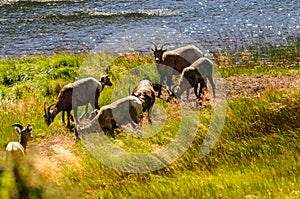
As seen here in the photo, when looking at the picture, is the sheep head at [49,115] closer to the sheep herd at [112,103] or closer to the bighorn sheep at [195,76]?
the sheep herd at [112,103]

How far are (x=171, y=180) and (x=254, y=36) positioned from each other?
15931 mm

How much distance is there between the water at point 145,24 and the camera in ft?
78.5

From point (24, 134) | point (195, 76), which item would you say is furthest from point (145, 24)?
point (24, 134)

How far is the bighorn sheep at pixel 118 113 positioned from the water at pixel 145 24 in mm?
10475

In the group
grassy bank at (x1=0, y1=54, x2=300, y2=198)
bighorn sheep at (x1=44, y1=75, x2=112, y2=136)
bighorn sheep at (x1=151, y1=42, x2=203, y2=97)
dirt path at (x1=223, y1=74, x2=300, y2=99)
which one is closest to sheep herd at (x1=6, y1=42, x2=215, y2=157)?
bighorn sheep at (x1=44, y1=75, x2=112, y2=136)

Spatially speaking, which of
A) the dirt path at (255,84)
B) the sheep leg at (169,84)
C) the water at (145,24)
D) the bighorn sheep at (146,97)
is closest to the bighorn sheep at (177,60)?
the sheep leg at (169,84)

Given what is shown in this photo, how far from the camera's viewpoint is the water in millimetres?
23922

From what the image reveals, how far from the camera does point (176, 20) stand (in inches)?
1196

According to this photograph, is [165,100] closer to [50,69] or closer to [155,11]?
[50,69]

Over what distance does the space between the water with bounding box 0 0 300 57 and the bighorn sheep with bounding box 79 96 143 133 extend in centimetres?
1048

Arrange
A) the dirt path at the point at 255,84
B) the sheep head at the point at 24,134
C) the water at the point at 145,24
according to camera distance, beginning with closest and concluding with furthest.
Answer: the sheep head at the point at 24,134
the dirt path at the point at 255,84
the water at the point at 145,24

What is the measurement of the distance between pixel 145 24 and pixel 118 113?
67.3ft

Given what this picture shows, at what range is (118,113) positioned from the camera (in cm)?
1041

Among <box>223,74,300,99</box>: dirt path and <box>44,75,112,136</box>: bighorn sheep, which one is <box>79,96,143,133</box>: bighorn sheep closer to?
<box>44,75,112,136</box>: bighorn sheep
